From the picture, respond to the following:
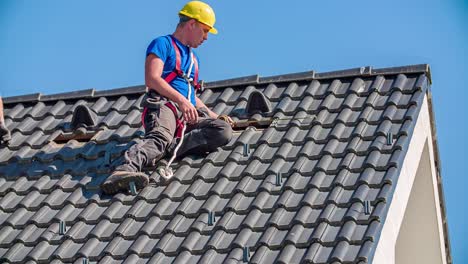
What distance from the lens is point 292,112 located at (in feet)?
40.3

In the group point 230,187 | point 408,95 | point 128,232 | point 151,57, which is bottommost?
point 128,232

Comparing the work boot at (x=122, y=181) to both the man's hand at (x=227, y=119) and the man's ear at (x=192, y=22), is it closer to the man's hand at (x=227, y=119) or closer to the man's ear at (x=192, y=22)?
the man's hand at (x=227, y=119)

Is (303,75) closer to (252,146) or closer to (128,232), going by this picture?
(252,146)

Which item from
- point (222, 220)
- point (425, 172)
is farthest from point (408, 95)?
point (222, 220)

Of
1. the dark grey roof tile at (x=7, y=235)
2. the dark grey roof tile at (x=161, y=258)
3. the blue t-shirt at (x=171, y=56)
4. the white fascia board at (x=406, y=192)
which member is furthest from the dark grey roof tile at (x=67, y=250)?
the white fascia board at (x=406, y=192)

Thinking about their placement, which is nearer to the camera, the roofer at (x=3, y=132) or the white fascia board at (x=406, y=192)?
the white fascia board at (x=406, y=192)

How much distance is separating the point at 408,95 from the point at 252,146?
1.51 m

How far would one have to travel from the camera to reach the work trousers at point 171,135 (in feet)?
37.9

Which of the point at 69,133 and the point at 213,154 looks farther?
the point at 69,133

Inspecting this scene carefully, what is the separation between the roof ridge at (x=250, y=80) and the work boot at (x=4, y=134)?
1.05 m

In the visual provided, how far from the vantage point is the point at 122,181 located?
11.1 m

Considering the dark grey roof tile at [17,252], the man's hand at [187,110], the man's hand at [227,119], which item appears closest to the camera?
the dark grey roof tile at [17,252]

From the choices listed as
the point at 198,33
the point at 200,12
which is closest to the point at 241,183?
the point at 198,33

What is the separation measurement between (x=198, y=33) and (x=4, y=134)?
6.87 feet
